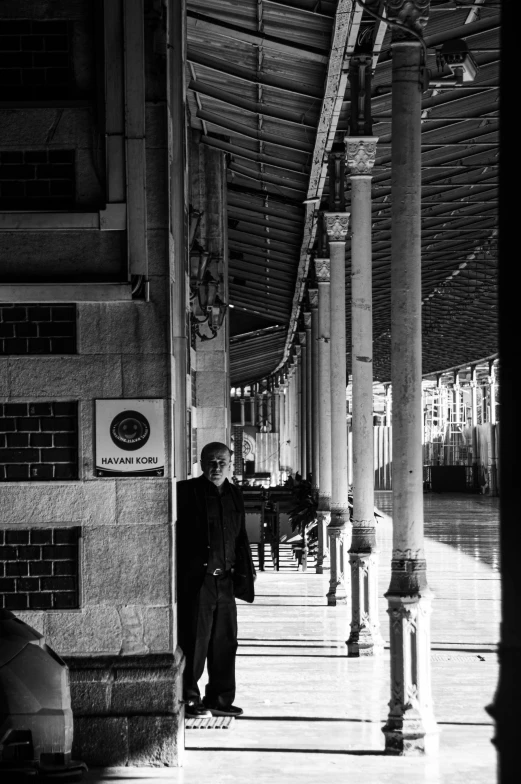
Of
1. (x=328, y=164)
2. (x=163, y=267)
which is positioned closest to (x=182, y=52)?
(x=163, y=267)

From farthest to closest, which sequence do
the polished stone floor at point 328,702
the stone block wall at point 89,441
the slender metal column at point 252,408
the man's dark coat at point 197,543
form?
the slender metal column at point 252,408, the man's dark coat at point 197,543, the stone block wall at point 89,441, the polished stone floor at point 328,702

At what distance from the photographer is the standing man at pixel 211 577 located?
8.81 m

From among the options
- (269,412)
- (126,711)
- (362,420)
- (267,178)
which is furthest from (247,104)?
(269,412)

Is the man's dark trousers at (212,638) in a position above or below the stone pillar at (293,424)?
below

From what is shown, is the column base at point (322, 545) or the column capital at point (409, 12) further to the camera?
the column base at point (322, 545)

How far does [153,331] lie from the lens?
27.1ft

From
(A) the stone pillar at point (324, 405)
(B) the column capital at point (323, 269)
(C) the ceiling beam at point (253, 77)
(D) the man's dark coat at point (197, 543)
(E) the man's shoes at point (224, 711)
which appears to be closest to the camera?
(D) the man's dark coat at point (197, 543)

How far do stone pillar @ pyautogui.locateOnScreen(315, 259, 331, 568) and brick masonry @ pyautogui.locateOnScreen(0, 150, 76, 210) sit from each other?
13515 mm

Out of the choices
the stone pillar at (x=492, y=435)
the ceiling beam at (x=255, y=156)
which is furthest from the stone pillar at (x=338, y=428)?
the stone pillar at (x=492, y=435)

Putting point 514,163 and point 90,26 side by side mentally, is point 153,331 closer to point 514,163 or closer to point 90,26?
point 90,26

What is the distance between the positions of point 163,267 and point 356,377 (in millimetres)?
4992

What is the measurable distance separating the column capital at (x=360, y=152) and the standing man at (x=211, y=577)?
495 cm

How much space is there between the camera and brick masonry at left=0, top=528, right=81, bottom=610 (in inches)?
322

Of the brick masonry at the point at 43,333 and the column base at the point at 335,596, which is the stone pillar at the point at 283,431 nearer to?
the column base at the point at 335,596
